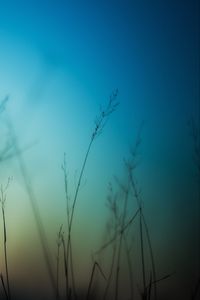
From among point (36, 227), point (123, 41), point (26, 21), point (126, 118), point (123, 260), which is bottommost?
point (123, 260)

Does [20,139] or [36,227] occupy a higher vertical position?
[20,139]

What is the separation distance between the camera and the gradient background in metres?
1.61

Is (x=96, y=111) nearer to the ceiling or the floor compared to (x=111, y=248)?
nearer to the ceiling

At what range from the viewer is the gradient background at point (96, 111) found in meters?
1.61

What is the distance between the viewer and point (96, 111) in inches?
65.9

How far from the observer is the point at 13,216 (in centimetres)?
158

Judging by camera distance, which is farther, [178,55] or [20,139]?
[178,55]

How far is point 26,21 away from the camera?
1.70 metres

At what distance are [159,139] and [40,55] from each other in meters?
0.72

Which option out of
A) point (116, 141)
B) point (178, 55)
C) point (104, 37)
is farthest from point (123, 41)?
point (116, 141)

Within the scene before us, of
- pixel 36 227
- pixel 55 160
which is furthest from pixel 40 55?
pixel 36 227

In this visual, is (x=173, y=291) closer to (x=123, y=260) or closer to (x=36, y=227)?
→ (x=123, y=260)

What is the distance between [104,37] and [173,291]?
50.8 inches

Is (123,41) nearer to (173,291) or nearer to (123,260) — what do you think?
(123,260)
